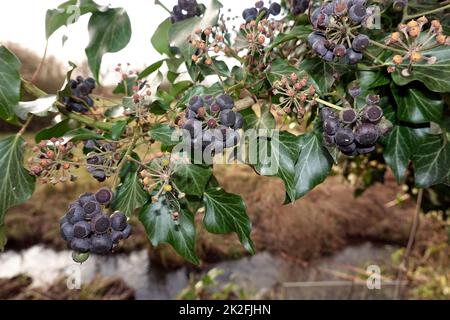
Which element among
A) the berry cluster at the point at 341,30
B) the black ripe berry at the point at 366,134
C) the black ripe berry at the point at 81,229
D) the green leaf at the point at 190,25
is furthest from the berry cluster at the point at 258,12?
the black ripe berry at the point at 81,229

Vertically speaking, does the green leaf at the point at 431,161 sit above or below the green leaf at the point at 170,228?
above

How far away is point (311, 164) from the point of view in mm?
511

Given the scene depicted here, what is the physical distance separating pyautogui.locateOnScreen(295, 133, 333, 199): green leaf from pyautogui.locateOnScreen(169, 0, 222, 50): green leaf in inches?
8.4

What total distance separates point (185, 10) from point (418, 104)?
37cm

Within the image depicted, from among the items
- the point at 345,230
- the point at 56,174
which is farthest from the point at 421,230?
the point at 56,174

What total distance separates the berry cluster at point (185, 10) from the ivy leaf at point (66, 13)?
12 cm

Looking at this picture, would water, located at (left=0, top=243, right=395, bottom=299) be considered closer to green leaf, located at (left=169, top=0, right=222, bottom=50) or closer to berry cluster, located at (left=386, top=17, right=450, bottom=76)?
green leaf, located at (left=169, top=0, right=222, bottom=50)

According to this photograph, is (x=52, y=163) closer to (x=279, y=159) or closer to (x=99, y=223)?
(x=99, y=223)

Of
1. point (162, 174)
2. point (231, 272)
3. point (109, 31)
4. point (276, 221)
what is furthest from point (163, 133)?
point (276, 221)

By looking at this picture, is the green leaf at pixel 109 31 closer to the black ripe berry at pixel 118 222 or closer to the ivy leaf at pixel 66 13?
the ivy leaf at pixel 66 13

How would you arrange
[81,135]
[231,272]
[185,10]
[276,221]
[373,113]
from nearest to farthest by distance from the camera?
[373,113]
[81,135]
[185,10]
[231,272]
[276,221]

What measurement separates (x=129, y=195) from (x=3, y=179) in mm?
201

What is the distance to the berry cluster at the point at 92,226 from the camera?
415mm

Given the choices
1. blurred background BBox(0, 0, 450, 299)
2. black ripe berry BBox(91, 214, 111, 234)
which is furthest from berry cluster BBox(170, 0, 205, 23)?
blurred background BBox(0, 0, 450, 299)
